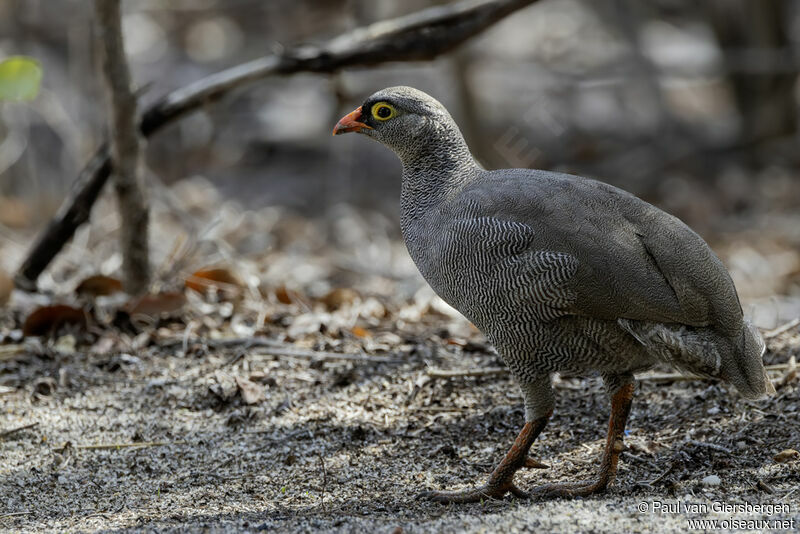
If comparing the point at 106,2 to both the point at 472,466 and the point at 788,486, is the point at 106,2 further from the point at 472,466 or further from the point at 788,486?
the point at 788,486

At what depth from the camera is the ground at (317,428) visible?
149 inches

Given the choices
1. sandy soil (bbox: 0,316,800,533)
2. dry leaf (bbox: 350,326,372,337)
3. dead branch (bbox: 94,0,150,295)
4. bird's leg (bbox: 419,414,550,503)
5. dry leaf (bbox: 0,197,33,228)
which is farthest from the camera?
dry leaf (bbox: 0,197,33,228)

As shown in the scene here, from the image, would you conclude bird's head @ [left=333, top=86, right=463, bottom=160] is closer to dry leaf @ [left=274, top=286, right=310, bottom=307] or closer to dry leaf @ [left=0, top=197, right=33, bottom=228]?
dry leaf @ [left=274, top=286, right=310, bottom=307]

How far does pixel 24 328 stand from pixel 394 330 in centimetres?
211

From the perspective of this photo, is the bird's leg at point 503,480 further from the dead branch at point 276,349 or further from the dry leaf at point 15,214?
the dry leaf at point 15,214

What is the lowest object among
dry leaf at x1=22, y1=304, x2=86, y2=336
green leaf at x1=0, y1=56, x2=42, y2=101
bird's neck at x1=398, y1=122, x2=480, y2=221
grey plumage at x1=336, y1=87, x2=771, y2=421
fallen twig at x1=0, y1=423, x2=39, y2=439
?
fallen twig at x1=0, y1=423, x2=39, y2=439

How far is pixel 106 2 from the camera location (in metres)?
5.32

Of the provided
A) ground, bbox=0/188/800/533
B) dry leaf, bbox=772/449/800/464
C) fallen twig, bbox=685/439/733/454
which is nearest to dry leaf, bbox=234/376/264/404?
ground, bbox=0/188/800/533

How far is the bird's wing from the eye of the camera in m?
3.84

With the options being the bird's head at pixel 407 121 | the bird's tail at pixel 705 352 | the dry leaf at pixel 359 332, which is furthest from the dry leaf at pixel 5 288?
the bird's tail at pixel 705 352

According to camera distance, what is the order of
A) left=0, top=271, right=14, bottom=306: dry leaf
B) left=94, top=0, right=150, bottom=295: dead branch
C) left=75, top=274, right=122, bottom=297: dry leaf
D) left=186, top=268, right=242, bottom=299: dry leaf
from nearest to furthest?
left=94, top=0, right=150, bottom=295: dead branch, left=75, top=274, right=122, bottom=297: dry leaf, left=186, top=268, right=242, bottom=299: dry leaf, left=0, top=271, right=14, bottom=306: dry leaf

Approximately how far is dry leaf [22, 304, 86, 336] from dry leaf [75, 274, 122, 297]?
1.38 feet

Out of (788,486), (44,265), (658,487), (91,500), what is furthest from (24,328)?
(788,486)

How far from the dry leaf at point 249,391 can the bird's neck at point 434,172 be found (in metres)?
1.17
